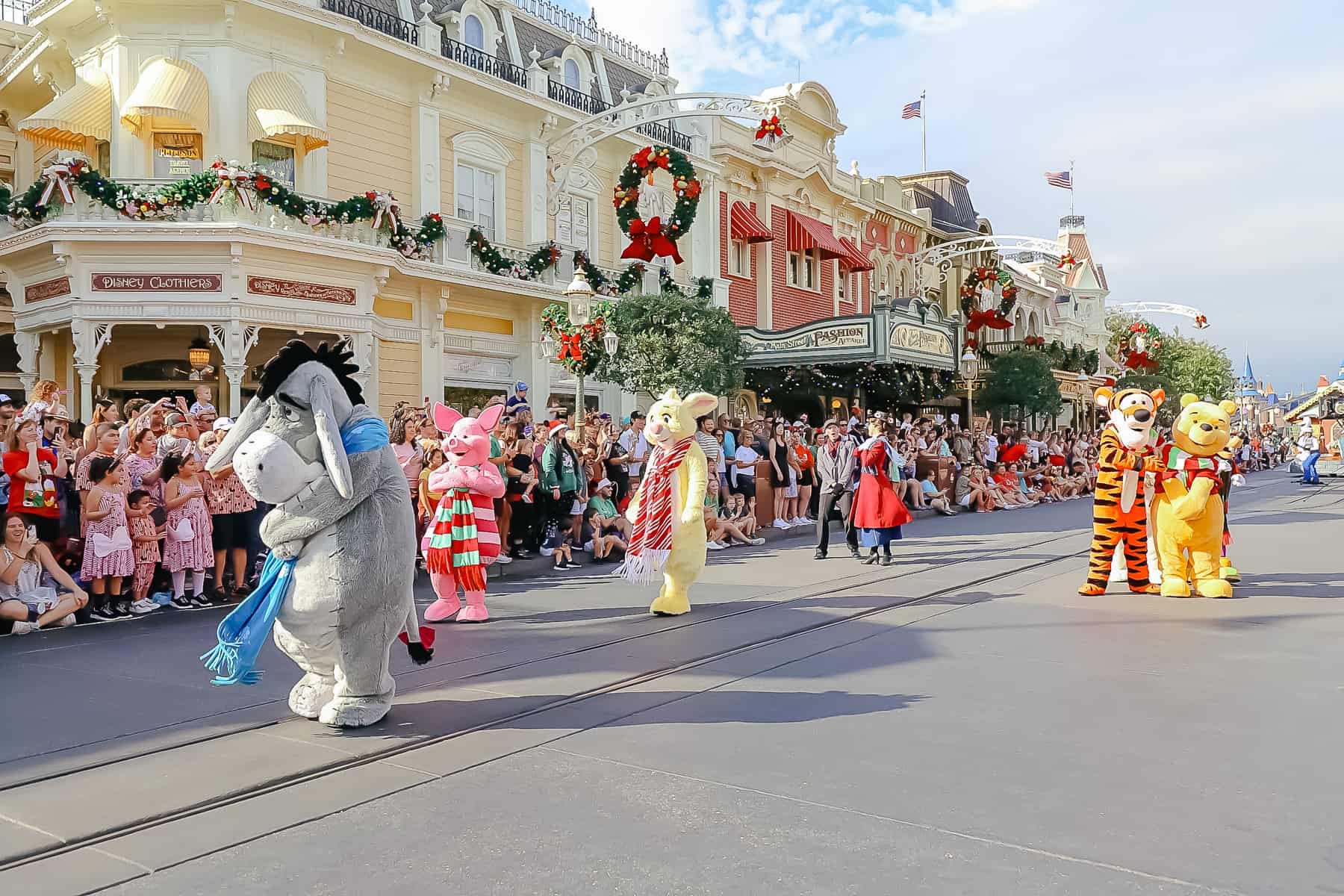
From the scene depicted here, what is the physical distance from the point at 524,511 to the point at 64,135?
9.74 meters

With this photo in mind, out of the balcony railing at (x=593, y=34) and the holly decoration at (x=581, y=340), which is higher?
the balcony railing at (x=593, y=34)

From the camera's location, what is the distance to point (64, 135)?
1531 centimetres

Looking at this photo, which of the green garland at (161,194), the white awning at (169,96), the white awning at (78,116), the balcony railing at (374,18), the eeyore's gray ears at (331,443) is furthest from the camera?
the balcony railing at (374,18)

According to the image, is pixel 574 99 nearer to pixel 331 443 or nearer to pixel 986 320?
pixel 986 320

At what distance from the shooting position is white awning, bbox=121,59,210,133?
1462cm

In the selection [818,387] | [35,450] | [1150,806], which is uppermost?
[818,387]

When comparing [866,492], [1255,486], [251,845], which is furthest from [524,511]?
[1255,486]

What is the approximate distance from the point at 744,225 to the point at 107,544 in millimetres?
19207

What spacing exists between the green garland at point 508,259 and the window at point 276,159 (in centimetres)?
326

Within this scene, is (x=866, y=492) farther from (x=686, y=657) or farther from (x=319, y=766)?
(x=319, y=766)

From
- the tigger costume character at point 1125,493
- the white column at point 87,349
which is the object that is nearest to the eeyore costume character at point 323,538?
the tigger costume character at point 1125,493

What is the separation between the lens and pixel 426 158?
60.1 feet

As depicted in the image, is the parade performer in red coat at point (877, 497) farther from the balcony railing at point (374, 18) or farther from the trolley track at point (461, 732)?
the balcony railing at point (374, 18)

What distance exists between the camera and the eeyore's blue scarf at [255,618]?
4.75 metres
